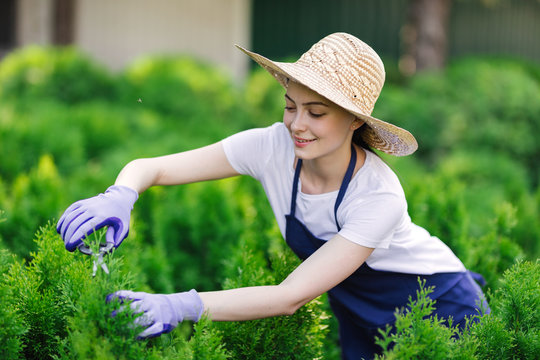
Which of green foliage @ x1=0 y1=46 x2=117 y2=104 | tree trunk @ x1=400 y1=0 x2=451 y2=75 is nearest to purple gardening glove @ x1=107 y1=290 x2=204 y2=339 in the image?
green foliage @ x1=0 y1=46 x2=117 y2=104

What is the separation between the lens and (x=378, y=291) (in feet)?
7.23

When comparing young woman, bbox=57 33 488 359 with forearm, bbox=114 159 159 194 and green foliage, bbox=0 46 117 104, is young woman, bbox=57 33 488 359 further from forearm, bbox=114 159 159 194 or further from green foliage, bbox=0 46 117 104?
green foliage, bbox=0 46 117 104

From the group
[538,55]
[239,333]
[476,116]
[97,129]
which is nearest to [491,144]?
[476,116]

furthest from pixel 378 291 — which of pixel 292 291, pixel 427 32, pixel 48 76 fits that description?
pixel 427 32

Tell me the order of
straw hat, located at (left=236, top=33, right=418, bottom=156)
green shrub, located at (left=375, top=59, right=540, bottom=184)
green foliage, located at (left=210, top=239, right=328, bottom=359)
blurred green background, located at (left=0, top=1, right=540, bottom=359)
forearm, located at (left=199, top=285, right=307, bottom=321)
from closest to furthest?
1. forearm, located at (left=199, top=285, right=307, bottom=321)
2. straw hat, located at (left=236, top=33, right=418, bottom=156)
3. green foliage, located at (left=210, top=239, right=328, bottom=359)
4. blurred green background, located at (left=0, top=1, right=540, bottom=359)
5. green shrub, located at (left=375, top=59, right=540, bottom=184)

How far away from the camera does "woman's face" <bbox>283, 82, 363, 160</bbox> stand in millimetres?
1878

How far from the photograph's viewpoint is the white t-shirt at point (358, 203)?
6.22ft

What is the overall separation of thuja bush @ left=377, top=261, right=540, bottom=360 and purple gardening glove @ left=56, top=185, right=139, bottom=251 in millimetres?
807

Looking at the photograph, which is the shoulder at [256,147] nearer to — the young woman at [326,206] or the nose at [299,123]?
the young woman at [326,206]

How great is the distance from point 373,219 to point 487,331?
19.4 inches

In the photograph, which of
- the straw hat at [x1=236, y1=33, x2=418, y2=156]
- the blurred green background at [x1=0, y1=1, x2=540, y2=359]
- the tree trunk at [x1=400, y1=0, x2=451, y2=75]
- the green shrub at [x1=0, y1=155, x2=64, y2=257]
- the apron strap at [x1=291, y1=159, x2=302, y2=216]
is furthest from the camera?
the tree trunk at [x1=400, y1=0, x2=451, y2=75]

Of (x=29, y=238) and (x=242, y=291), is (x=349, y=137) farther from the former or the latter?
(x=29, y=238)

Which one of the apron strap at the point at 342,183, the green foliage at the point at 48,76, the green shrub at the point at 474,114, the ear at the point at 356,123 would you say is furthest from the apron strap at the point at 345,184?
the green foliage at the point at 48,76

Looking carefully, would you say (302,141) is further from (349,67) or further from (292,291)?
(292,291)
